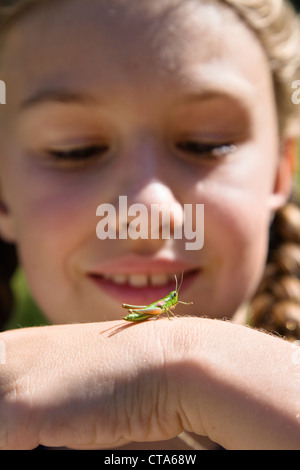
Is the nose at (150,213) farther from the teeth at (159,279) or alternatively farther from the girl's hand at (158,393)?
the girl's hand at (158,393)

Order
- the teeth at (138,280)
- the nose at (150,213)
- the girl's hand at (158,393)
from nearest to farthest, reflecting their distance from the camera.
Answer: the girl's hand at (158,393), the nose at (150,213), the teeth at (138,280)

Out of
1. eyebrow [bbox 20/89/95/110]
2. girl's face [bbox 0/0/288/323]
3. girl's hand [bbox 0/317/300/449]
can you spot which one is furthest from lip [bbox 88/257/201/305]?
girl's hand [bbox 0/317/300/449]

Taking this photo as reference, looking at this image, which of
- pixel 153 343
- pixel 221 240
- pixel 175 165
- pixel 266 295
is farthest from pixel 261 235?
pixel 153 343

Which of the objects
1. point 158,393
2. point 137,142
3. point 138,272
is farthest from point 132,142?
point 158,393

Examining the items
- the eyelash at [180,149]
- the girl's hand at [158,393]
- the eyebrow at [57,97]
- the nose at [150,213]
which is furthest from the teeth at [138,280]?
the girl's hand at [158,393]

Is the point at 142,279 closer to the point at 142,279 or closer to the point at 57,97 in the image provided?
the point at 142,279

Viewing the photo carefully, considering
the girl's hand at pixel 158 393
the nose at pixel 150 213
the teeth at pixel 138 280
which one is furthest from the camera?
the teeth at pixel 138 280
